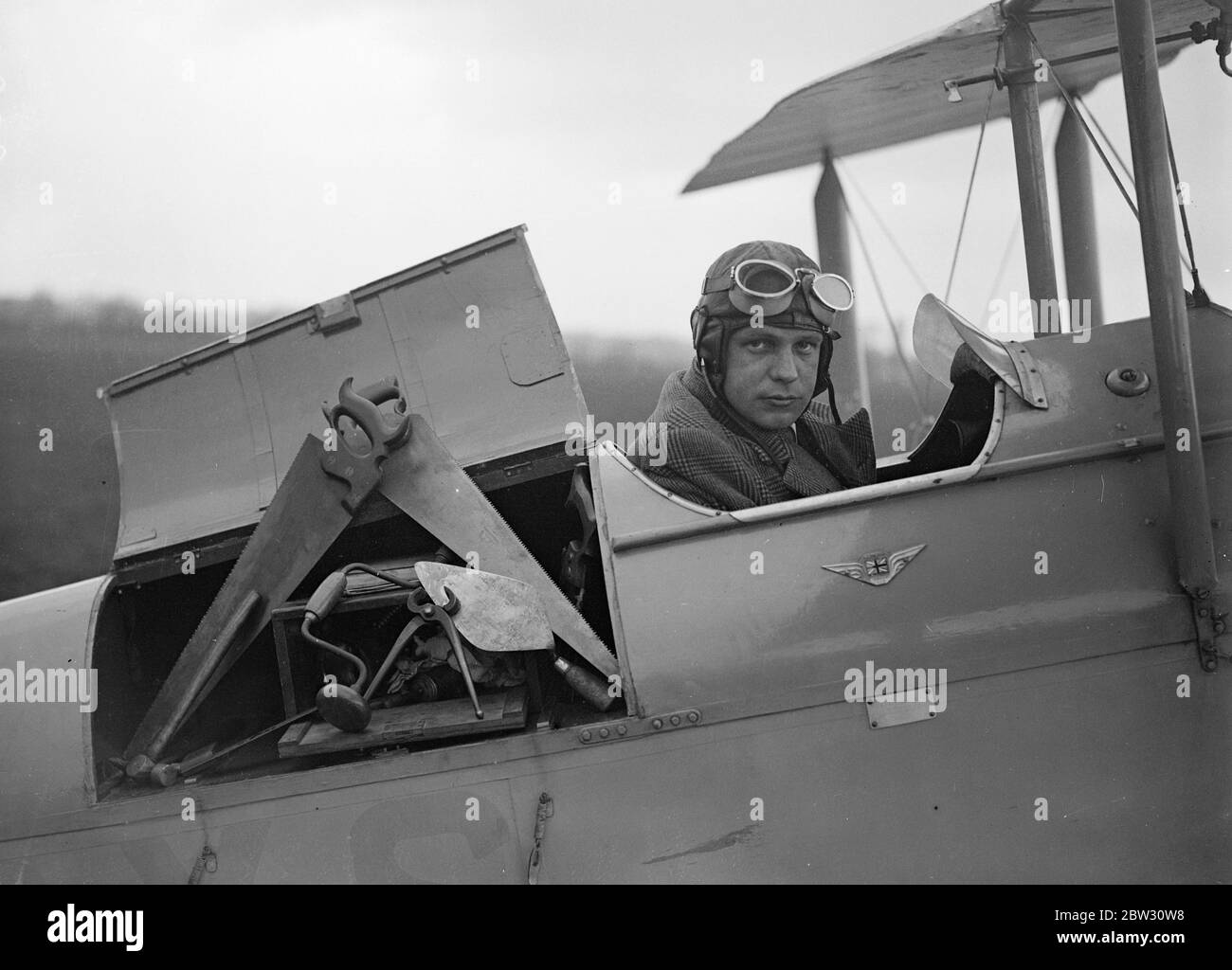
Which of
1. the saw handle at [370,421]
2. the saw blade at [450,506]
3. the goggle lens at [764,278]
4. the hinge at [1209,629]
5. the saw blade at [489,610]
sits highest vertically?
the goggle lens at [764,278]

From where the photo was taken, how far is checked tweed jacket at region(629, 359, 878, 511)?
7.62ft

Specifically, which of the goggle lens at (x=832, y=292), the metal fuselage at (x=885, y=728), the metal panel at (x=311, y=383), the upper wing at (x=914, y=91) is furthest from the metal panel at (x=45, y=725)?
the upper wing at (x=914, y=91)

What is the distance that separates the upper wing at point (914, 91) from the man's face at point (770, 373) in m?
1.69

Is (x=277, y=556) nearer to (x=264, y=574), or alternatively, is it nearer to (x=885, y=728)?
(x=264, y=574)

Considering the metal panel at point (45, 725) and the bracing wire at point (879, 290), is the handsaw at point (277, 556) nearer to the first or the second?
the metal panel at point (45, 725)

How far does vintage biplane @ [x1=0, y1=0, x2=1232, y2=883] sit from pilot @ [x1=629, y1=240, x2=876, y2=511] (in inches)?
11.2

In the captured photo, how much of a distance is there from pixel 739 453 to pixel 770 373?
0.71 feet

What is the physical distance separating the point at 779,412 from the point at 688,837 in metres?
1.09

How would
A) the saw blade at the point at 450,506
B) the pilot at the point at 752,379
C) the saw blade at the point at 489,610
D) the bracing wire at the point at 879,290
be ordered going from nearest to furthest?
1. the saw blade at the point at 489,610
2. the saw blade at the point at 450,506
3. the pilot at the point at 752,379
4. the bracing wire at the point at 879,290

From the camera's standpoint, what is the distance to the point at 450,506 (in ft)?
7.62

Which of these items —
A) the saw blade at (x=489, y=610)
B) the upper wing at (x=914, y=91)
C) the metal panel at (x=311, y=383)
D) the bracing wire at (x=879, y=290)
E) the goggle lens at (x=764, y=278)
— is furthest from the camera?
the bracing wire at (x=879, y=290)

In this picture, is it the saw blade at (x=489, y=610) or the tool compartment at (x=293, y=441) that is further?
the tool compartment at (x=293, y=441)

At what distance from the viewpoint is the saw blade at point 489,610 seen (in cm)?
Answer: 212
